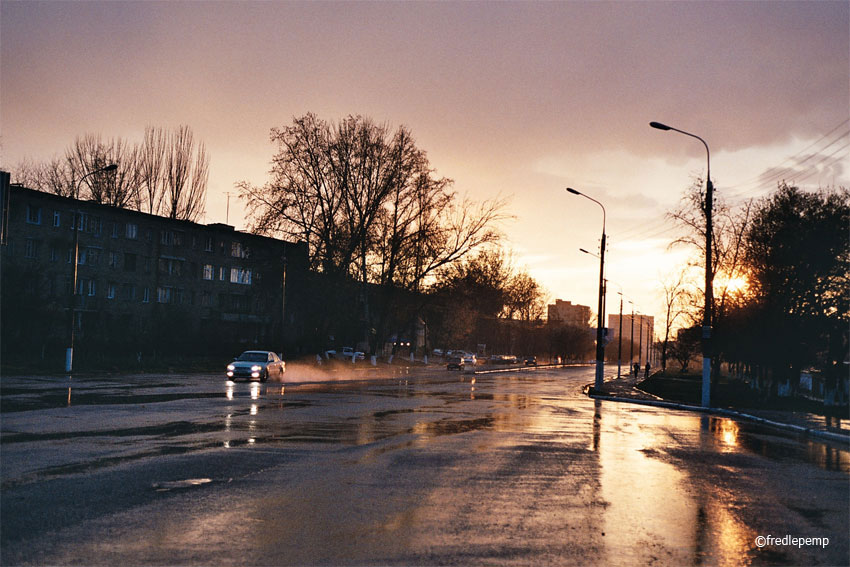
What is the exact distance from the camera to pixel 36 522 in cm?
756

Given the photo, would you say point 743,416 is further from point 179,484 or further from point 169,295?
point 169,295

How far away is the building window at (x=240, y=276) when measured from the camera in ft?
300

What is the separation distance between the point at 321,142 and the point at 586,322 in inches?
5692

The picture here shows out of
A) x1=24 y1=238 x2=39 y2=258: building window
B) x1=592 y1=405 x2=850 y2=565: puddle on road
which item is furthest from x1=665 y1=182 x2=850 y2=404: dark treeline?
x1=24 y1=238 x2=39 y2=258: building window

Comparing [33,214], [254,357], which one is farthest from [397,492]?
[33,214]

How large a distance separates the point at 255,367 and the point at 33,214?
4014 centimetres

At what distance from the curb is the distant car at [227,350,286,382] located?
16475 mm

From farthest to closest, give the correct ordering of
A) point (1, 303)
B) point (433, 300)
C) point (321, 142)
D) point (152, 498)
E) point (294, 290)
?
1. point (433, 300)
2. point (294, 290)
3. point (321, 142)
4. point (1, 303)
5. point (152, 498)

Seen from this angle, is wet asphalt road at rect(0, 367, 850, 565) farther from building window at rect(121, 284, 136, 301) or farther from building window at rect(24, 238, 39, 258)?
building window at rect(121, 284, 136, 301)

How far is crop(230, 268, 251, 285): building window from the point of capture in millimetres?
91500

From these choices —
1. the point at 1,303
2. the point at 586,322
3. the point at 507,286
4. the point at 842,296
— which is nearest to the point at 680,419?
the point at 842,296

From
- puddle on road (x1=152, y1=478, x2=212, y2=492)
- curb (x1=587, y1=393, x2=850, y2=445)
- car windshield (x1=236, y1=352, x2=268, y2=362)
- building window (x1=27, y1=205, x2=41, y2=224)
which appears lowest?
curb (x1=587, y1=393, x2=850, y2=445)

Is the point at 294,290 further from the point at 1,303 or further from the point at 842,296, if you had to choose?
the point at 842,296

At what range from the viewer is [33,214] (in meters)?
66.8
